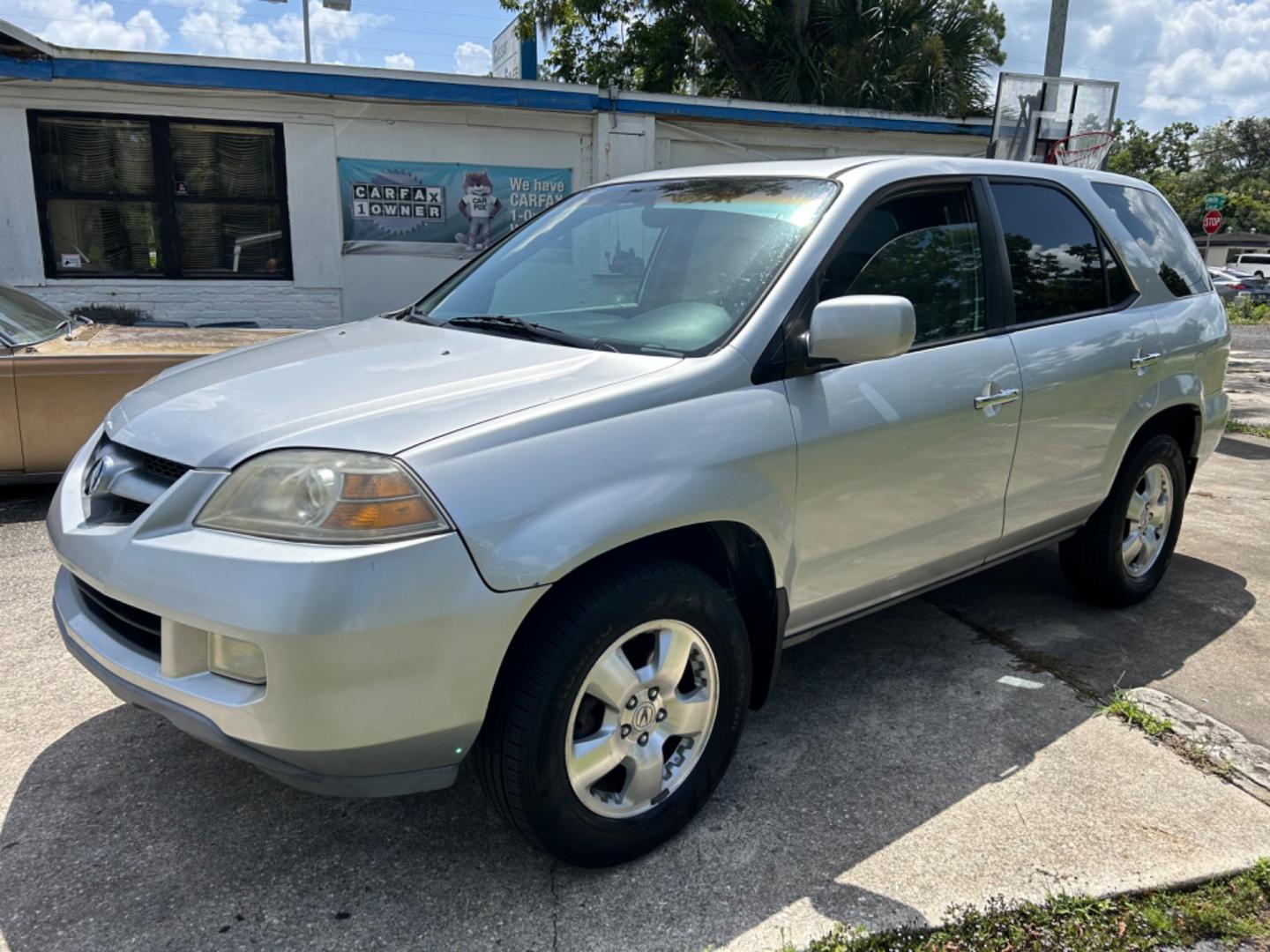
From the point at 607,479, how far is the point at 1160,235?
3.41 metres

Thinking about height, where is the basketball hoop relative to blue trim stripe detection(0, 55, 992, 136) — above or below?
below

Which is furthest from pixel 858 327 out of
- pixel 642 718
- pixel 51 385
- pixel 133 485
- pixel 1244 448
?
pixel 1244 448

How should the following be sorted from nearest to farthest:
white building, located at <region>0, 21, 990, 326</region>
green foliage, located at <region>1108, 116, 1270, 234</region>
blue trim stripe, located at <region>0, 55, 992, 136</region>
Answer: blue trim stripe, located at <region>0, 55, 992, 136</region> < white building, located at <region>0, 21, 990, 326</region> < green foliage, located at <region>1108, 116, 1270, 234</region>

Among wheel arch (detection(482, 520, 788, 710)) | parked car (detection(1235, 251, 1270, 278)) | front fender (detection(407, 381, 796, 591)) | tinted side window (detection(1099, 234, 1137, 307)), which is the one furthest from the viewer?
parked car (detection(1235, 251, 1270, 278))

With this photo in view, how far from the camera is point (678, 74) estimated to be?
789 inches

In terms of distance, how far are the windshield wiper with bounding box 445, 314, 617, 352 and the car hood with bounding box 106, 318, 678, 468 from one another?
0.18 feet

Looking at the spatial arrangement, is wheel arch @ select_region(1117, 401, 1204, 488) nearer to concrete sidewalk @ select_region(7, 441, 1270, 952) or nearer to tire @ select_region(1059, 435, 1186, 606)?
tire @ select_region(1059, 435, 1186, 606)

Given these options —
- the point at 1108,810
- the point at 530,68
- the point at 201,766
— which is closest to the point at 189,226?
the point at 530,68

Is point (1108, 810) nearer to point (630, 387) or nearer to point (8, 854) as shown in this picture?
point (630, 387)

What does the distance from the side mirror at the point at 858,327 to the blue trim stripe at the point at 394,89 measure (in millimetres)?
8855

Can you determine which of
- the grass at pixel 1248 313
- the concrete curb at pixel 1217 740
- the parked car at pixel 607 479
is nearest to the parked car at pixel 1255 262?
the grass at pixel 1248 313

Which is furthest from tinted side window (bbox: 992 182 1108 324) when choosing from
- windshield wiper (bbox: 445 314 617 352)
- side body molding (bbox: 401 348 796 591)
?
windshield wiper (bbox: 445 314 617 352)

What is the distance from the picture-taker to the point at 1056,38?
1084 centimetres

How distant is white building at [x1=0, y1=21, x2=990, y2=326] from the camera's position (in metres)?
9.56
